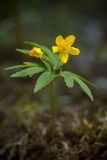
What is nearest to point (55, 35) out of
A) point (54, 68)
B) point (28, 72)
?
point (54, 68)

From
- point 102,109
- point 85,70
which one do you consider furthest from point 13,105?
point 85,70

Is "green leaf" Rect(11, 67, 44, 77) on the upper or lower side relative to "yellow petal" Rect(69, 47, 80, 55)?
lower

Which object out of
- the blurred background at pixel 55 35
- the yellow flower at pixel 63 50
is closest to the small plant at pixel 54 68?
the yellow flower at pixel 63 50

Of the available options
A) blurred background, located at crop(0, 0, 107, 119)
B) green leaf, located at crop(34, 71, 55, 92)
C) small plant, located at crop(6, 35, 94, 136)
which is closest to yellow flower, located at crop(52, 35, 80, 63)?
small plant, located at crop(6, 35, 94, 136)

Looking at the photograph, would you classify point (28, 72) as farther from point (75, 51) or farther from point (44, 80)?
point (75, 51)

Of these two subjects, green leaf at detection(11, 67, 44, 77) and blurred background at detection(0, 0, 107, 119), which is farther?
blurred background at detection(0, 0, 107, 119)

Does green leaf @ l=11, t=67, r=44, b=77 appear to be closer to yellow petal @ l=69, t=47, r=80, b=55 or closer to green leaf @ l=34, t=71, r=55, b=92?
green leaf @ l=34, t=71, r=55, b=92

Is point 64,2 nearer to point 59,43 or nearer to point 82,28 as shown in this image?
point 82,28

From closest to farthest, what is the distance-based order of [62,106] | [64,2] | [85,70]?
1. [62,106]
2. [85,70]
3. [64,2]
